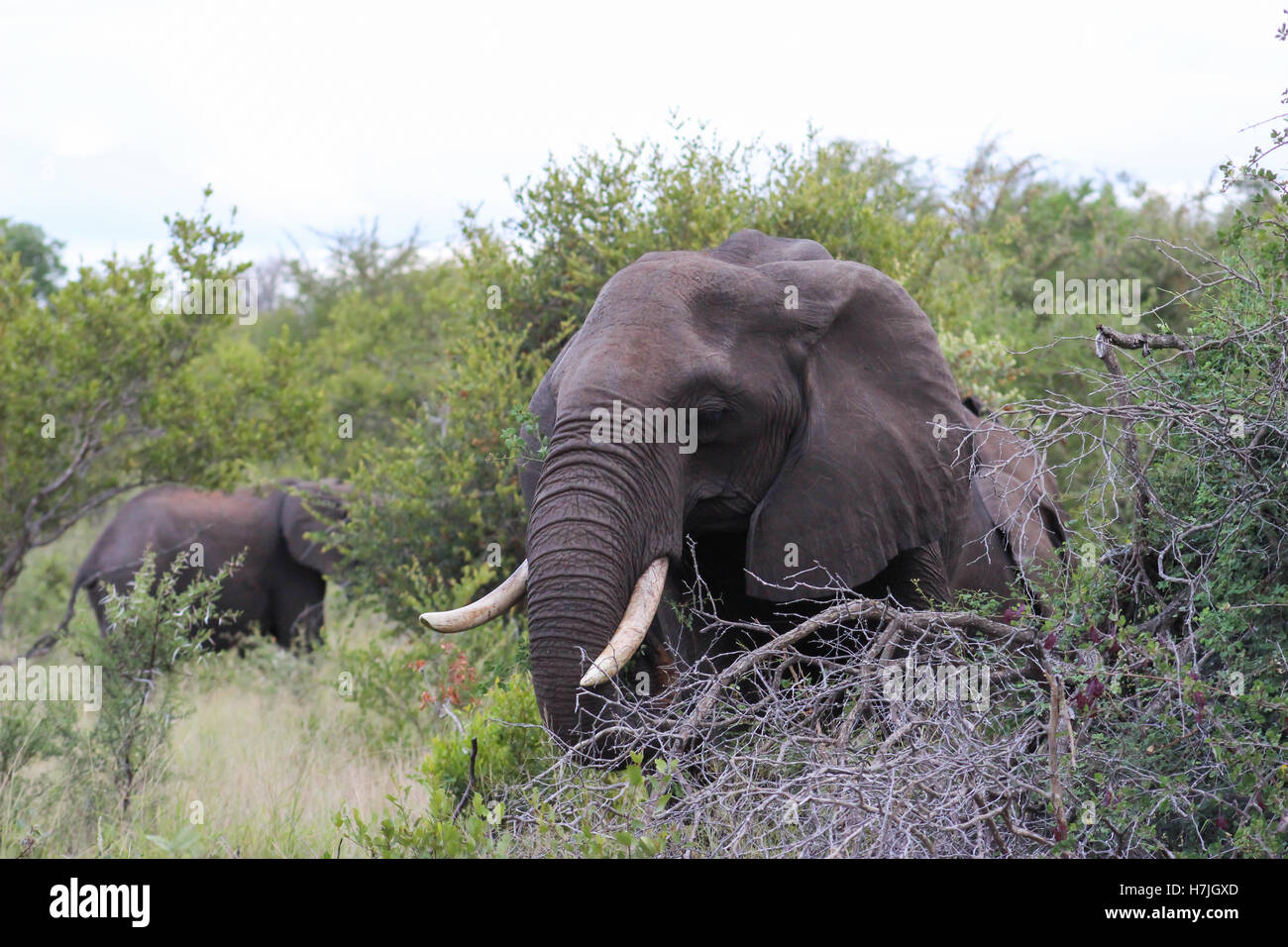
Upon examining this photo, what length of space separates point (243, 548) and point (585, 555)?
8684mm

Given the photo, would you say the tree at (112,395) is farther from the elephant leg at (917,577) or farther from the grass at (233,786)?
the elephant leg at (917,577)

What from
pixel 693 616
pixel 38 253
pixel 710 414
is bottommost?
pixel 693 616

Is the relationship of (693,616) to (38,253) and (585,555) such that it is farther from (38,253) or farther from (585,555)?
(38,253)

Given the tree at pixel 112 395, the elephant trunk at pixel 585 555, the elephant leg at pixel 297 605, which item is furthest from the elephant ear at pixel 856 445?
the elephant leg at pixel 297 605

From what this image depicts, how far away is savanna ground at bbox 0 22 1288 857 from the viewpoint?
12.4ft

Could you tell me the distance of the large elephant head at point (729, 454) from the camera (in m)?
4.28

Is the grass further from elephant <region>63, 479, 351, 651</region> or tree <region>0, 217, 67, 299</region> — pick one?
tree <region>0, 217, 67, 299</region>

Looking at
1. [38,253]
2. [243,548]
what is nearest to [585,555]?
[243,548]

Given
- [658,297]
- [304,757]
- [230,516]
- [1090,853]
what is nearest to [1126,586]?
[1090,853]

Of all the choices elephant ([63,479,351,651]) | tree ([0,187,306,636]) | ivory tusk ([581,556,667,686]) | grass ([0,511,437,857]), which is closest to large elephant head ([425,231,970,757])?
ivory tusk ([581,556,667,686])

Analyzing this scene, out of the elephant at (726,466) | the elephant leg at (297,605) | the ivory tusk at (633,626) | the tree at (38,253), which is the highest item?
the tree at (38,253)

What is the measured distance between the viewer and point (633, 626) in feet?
14.0

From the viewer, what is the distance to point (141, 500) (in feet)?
38.4
